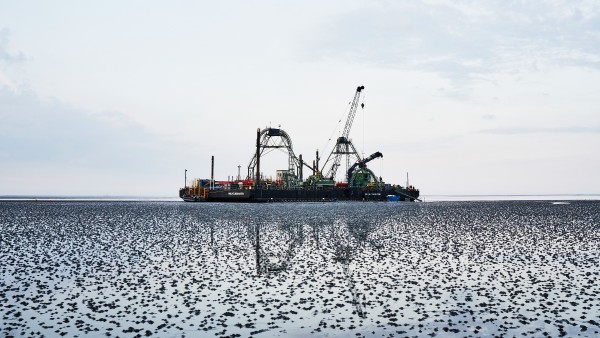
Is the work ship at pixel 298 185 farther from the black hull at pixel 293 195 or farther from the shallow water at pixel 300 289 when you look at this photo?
the shallow water at pixel 300 289

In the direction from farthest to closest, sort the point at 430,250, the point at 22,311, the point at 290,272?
the point at 430,250, the point at 290,272, the point at 22,311

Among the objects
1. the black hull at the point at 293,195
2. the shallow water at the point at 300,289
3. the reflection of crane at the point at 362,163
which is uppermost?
the reflection of crane at the point at 362,163

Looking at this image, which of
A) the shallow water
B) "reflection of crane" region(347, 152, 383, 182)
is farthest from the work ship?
the shallow water

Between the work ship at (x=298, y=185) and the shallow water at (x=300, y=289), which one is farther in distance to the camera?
the work ship at (x=298, y=185)

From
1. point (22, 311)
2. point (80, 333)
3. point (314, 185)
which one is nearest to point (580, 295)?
point (80, 333)

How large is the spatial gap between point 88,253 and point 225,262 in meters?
11.2

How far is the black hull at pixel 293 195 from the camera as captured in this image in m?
168

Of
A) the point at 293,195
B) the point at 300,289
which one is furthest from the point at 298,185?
the point at 300,289

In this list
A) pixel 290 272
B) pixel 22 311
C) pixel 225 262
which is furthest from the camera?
pixel 225 262

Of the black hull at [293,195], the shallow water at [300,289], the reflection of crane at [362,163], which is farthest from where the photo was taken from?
the reflection of crane at [362,163]

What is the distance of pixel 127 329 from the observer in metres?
15.1

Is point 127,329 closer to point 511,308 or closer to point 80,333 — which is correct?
point 80,333

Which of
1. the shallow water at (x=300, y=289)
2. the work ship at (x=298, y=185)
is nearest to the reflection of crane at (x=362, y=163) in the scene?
the work ship at (x=298, y=185)

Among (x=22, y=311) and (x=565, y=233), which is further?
(x=565, y=233)
